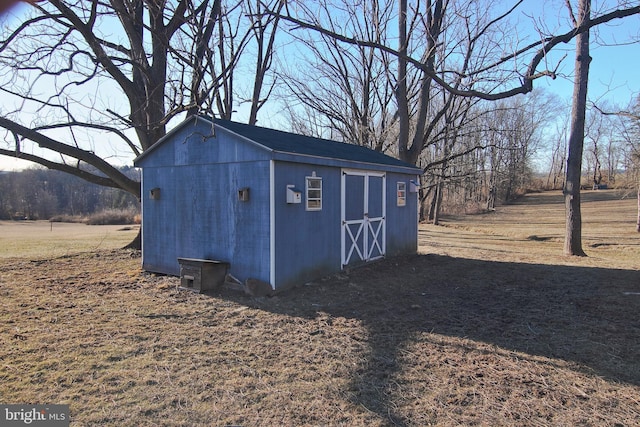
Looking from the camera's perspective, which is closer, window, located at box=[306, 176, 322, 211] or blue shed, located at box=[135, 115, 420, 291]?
blue shed, located at box=[135, 115, 420, 291]

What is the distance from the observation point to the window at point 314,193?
22.0 ft

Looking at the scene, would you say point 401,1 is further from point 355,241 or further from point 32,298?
point 32,298

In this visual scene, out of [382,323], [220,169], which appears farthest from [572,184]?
[220,169]

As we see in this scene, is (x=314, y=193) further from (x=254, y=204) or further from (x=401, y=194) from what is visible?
(x=401, y=194)

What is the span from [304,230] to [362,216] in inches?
76.1

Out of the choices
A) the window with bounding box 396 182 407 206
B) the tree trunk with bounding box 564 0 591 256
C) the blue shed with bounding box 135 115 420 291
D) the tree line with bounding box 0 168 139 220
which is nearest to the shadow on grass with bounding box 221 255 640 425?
the blue shed with bounding box 135 115 420 291

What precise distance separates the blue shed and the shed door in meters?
0.02

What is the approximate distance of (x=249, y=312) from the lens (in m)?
5.21

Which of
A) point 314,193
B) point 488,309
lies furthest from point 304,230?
point 488,309

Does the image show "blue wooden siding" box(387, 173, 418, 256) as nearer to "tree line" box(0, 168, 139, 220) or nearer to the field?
the field

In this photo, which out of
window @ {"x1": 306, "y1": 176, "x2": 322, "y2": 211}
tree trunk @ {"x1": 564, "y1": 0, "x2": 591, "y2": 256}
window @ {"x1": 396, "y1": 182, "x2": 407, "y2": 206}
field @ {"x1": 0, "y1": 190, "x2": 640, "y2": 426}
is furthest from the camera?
tree trunk @ {"x1": 564, "y1": 0, "x2": 591, "y2": 256}

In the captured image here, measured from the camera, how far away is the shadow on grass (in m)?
3.62

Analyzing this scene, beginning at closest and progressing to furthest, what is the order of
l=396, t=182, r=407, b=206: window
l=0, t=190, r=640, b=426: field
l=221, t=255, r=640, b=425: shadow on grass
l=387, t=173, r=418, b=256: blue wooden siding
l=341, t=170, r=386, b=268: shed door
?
l=0, t=190, r=640, b=426: field
l=221, t=255, r=640, b=425: shadow on grass
l=341, t=170, r=386, b=268: shed door
l=387, t=173, r=418, b=256: blue wooden siding
l=396, t=182, r=407, b=206: window

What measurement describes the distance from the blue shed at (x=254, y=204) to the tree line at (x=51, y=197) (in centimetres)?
3881
